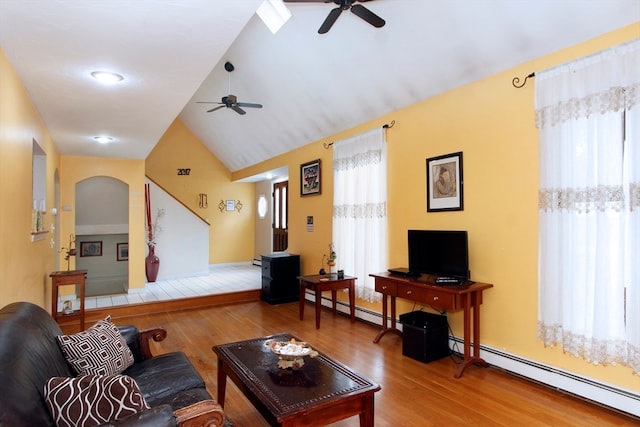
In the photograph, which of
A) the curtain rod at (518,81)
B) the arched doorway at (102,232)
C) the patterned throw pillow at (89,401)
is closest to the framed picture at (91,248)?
the arched doorway at (102,232)

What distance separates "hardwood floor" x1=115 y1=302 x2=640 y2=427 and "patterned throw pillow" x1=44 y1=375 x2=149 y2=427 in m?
1.26

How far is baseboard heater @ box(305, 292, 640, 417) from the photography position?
2553 mm

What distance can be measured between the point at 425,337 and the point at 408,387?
63 cm

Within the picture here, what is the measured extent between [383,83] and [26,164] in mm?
3722

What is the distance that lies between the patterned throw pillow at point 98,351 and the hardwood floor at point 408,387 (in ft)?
2.92

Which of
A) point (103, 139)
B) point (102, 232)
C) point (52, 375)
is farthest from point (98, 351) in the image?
point (102, 232)

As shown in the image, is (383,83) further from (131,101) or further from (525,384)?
(525,384)

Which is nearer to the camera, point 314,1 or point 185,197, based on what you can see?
point 314,1

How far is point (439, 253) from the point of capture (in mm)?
3717

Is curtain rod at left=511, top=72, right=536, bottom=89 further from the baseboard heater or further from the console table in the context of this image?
the baseboard heater

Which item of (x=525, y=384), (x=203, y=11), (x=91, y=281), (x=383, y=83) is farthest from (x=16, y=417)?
(x=91, y=281)

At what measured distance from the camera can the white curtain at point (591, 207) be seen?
251 centimetres

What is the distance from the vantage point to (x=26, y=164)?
3.24 meters

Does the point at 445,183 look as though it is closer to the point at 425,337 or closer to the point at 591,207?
the point at 591,207
